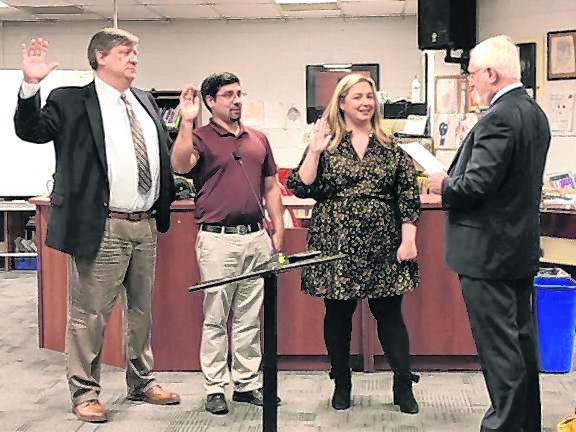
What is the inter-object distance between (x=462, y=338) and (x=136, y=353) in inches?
61.5

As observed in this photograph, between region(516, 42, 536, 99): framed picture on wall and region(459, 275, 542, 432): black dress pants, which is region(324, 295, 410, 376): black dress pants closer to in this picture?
region(459, 275, 542, 432): black dress pants

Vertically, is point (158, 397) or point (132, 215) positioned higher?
point (132, 215)

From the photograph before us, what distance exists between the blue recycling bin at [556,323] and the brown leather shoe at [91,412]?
2.05 metres

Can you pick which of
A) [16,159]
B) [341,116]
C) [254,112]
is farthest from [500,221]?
[254,112]

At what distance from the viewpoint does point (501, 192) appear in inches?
105

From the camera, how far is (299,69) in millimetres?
9758

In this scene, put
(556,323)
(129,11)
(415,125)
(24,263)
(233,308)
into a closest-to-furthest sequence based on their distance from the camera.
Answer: (233,308)
(556,323)
(415,125)
(24,263)
(129,11)

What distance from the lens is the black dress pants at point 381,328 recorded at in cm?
337

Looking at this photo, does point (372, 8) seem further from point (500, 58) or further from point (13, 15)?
point (500, 58)

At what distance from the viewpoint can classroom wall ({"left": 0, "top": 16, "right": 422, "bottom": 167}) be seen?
31.6ft

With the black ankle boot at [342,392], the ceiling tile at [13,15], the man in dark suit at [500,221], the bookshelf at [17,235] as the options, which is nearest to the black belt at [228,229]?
the black ankle boot at [342,392]

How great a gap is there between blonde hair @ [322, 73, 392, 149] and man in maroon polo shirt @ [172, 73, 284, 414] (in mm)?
339

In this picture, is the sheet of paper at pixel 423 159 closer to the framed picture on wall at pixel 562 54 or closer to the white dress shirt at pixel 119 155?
the white dress shirt at pixel 119 155

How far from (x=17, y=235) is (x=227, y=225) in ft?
18.1
